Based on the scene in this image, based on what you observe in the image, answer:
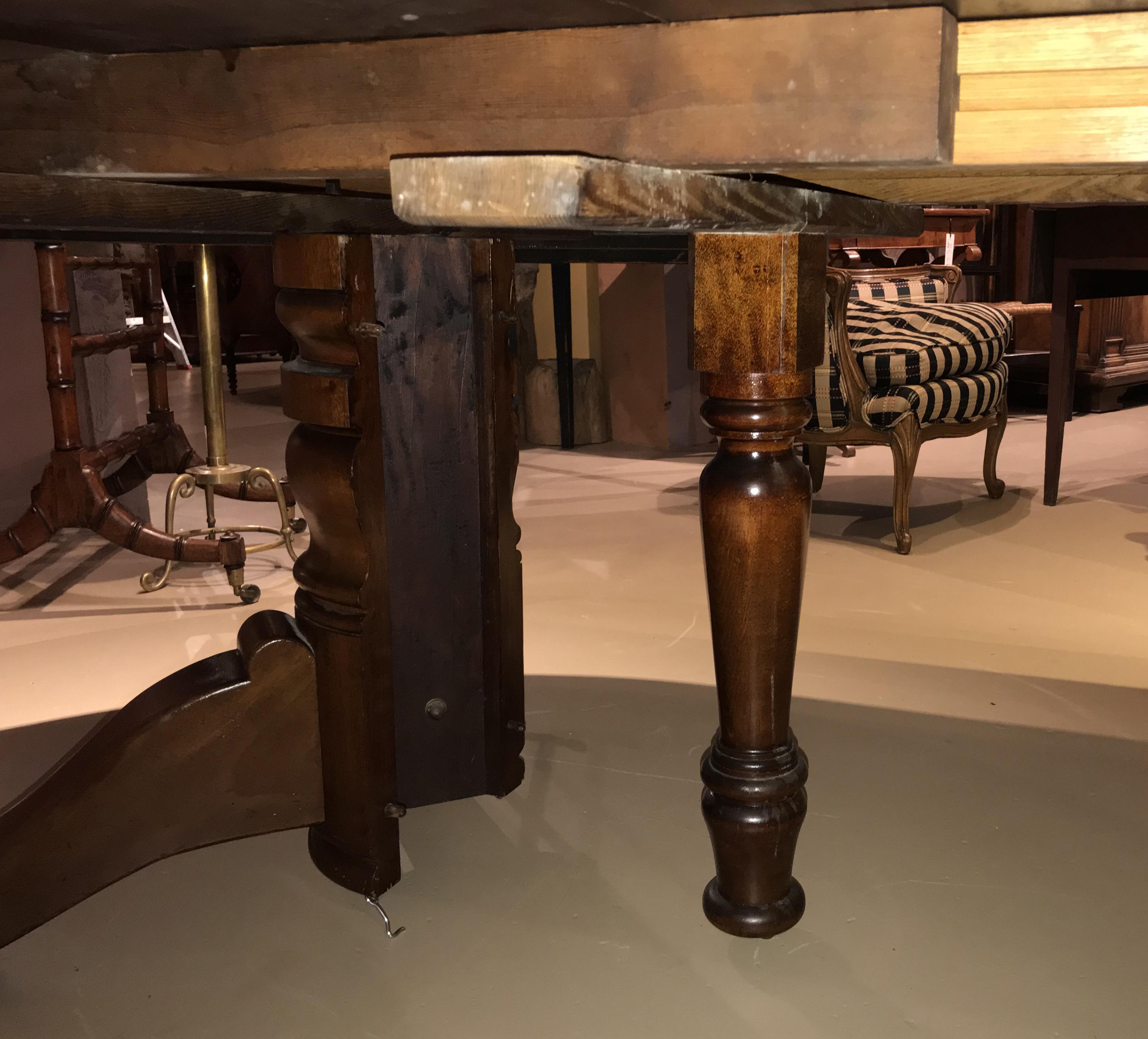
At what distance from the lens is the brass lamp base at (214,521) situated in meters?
2.23

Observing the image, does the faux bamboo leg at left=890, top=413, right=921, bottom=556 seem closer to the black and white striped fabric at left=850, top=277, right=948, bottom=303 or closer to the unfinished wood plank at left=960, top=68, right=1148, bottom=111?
the black and white striped fabric at left=850, top=277, right=948, bottom=303

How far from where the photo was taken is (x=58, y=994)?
102 centimetres

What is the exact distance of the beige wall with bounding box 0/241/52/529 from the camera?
2592 millimetres

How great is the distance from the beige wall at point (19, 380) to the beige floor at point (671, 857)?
0.42 meters

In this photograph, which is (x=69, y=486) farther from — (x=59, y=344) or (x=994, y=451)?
(x=994, y=451)

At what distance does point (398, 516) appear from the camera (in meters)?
1.15

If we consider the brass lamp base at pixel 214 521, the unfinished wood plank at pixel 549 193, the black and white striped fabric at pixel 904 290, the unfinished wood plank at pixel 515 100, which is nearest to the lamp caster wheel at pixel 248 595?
the brass lamp base at pixel 214 521

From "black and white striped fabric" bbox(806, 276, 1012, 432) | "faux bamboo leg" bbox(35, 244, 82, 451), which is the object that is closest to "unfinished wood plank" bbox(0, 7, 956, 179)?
"faux bamboo leg" bbox(35, 244, 82, 451)

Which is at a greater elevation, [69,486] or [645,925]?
[69,486]

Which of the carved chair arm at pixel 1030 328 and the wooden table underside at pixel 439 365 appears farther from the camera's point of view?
the carved chair arm at pixel 1030 328

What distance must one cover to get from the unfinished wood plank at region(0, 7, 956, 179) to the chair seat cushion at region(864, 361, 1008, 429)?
2.11 metres

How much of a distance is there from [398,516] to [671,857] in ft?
1.52

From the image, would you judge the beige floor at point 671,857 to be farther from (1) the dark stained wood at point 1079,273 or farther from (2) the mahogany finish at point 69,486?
(1) the dark stained wood at point 1079,273

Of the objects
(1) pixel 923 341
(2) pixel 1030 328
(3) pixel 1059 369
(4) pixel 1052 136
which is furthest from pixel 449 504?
(2) pixel 1030 328
